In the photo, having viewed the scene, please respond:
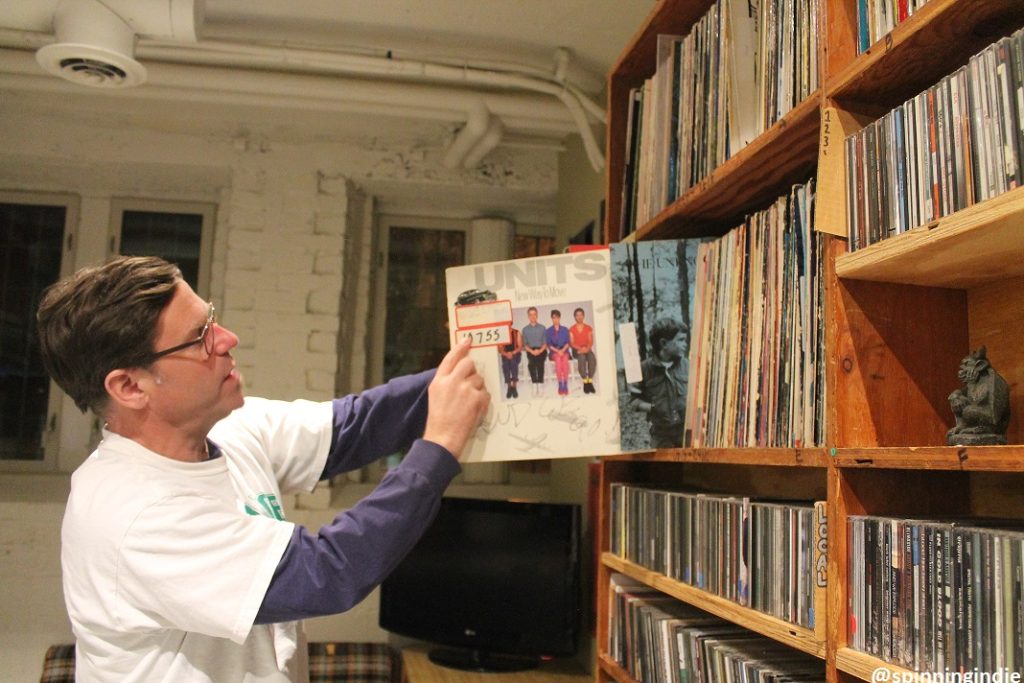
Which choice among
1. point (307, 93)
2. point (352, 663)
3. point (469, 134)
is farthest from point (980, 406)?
point (352, 663)

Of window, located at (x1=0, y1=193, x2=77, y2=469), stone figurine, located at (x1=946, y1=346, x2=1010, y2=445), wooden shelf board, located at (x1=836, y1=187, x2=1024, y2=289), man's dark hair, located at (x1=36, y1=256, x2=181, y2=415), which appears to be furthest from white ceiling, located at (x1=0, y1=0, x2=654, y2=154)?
stone figurine, located at (x1=946, y1=346, x2=1010, y2=445)

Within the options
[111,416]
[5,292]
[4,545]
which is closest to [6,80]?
[5,292]

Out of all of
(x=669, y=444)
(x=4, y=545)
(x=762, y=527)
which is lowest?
(x=4, y=545)

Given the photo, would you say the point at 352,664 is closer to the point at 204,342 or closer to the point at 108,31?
the point at 204,342

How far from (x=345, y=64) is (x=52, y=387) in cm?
207

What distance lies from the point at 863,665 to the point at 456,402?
2.20 feet

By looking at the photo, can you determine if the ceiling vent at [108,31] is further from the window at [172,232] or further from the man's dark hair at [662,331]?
the man's dark hair at [662,331]

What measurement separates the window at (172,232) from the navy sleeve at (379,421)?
2438mm

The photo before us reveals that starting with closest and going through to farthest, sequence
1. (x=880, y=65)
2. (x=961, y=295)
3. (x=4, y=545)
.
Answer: (x=880, y=65) → (x=961, y=295) → (x=4, y=545)

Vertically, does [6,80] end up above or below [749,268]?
above

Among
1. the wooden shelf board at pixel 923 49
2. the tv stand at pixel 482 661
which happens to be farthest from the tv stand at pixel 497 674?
the wooden shelf board at pixel 923 49

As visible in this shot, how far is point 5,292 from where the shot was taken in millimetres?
3619

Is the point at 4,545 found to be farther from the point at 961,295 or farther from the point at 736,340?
the point at 961,295

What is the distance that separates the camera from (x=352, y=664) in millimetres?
3041
